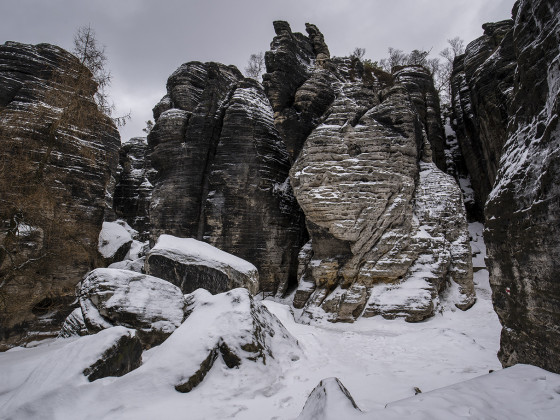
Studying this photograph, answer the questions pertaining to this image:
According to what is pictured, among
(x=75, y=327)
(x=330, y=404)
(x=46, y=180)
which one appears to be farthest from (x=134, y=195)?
(x=330, y=404)

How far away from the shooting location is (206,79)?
21.1 m

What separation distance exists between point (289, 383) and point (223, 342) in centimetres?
145

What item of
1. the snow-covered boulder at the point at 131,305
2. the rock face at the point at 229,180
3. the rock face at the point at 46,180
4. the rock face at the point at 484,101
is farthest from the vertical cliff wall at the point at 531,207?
the rock face at the point at 484,101

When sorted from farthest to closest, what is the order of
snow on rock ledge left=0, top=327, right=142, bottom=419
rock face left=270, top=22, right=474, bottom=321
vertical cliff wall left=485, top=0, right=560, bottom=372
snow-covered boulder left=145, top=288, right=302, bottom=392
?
rock face left=270, top=22, right=474, bottom=321
snow-covered boulder left=145, top=288, right=302, bottom=392
vertical cliff wall left=485, top=0, right=560, bottom=372
snow on rock ledge left=0, top=327, right=142, bottom=419

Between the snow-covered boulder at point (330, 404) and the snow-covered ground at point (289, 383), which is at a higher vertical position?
the snow-covered boulder at point (330, 404)

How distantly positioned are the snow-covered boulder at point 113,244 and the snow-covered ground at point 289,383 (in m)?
13.1

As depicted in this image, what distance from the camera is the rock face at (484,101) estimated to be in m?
16.5

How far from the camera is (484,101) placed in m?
17.7

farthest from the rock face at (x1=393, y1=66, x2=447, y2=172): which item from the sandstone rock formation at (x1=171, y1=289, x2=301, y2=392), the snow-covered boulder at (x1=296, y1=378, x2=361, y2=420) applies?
the snow-covered boulder at (x1=296, y1=378, x2=361, y2=420)

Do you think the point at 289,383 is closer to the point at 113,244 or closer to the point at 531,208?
the point at 531,208

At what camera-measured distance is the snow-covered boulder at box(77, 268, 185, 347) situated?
6.43m

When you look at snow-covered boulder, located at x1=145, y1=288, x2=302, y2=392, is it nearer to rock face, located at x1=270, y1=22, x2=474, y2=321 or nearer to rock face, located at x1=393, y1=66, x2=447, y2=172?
rock face, located at x1=270, y1=22, x2=474, y2=321

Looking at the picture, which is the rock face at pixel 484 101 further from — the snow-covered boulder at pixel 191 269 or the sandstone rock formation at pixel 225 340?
the sandstone rock formation at pixel 225 340

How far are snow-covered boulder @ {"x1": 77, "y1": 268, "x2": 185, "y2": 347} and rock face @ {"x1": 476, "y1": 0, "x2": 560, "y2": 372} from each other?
22.1 ft
